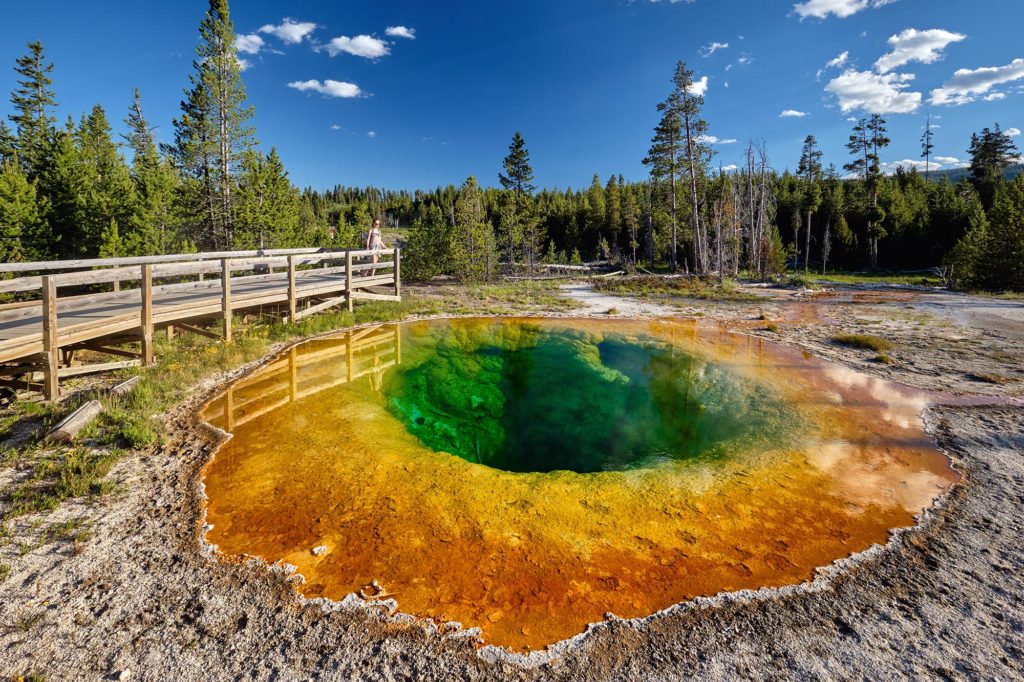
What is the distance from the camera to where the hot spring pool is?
3811 mm

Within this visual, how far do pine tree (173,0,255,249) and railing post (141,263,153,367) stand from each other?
1562cm

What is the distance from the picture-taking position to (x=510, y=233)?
1121 inches

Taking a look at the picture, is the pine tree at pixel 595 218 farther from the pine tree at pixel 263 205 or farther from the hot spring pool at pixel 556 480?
the hot spring pool at pixel 556 480

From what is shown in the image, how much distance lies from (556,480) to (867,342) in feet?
33.4

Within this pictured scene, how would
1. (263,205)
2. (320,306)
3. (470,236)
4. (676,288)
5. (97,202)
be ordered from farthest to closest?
(470,236), (676,288), (263,205), (97,202), (320,306)

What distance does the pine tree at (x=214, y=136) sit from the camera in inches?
847

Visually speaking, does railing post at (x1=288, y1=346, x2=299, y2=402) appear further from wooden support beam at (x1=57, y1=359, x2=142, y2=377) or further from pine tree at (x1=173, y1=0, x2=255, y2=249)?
pine tree at (x1=173, y1=0, x2=255, y2=249)

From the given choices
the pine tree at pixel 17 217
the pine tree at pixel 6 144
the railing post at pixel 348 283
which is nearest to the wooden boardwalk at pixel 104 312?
the railing post at pixel 348 283

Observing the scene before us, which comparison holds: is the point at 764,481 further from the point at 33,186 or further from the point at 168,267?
the point at 33,186

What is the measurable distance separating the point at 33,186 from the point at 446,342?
17723mm

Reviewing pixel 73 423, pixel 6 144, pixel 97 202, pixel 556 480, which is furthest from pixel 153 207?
pixel 556 480

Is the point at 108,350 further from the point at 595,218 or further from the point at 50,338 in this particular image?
the point at 595,218

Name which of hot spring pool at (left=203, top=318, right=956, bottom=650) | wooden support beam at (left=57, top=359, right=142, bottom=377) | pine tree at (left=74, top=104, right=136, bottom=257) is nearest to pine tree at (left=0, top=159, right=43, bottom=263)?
pine tree at (left=74, top=104, right=136, bottom=257)

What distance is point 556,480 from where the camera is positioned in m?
5.63
